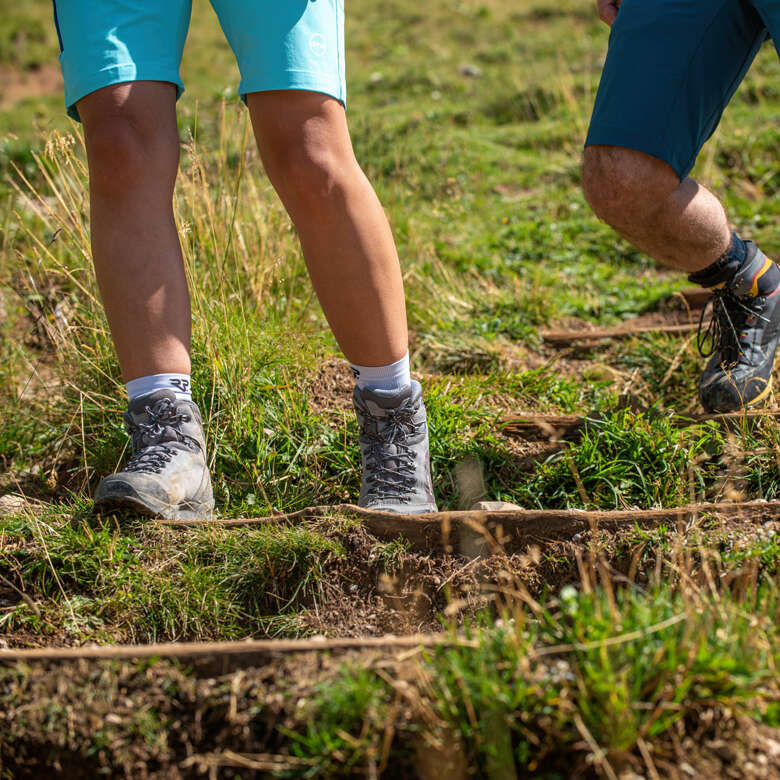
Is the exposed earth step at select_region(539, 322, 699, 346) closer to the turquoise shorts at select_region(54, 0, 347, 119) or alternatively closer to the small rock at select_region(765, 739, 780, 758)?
the turquoise shorts at select_region(54, 0, 347, 119)

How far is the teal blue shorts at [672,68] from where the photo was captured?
2.24m

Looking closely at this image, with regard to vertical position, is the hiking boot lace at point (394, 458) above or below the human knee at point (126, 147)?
below

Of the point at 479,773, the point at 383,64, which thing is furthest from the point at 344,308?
the point at 383,64

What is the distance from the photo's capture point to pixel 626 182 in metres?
2.34

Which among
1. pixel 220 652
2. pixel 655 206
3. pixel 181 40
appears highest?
pixel 181 40

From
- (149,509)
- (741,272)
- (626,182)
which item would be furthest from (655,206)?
(149,509)

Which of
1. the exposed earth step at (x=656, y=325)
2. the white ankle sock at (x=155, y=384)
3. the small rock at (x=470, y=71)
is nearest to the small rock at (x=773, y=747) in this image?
the white ankle sock at (x=155, y=384)

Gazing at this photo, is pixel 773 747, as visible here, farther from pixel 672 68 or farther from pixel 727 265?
pixel 672 68

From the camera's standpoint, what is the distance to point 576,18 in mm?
11180

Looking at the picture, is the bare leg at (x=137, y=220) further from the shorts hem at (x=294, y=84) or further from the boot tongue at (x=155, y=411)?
the shorts hem at (x=294, y=84)

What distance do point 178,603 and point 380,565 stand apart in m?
0.56

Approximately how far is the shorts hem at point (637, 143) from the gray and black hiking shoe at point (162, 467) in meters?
1.55

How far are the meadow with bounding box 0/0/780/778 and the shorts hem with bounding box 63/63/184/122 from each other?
573 millimetres

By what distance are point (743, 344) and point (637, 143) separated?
0.90m
